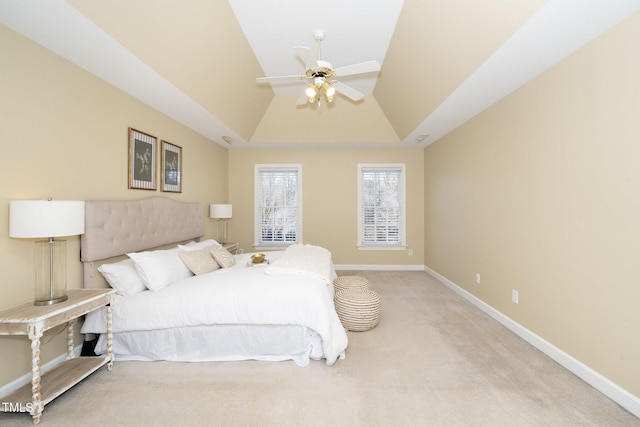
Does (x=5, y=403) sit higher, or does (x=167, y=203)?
(x=167, y=203)

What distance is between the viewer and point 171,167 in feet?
12.4

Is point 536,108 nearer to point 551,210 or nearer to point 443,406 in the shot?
point 551,210

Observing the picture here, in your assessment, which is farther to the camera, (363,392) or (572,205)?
(572,205)

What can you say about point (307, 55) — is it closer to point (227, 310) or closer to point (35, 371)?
point (227, 310)

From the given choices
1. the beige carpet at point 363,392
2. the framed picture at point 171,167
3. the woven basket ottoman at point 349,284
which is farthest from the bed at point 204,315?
the framed picture at point 171,167

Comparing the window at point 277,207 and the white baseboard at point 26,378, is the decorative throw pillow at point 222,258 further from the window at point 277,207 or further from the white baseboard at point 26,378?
the window at point 277,207

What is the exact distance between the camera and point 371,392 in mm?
2006

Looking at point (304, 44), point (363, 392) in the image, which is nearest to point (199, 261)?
point (363, 392)

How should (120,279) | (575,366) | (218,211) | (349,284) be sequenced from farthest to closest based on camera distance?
(218,211) < (349,284) < (120,279) < (575,366)

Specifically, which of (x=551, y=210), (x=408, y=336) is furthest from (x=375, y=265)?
(x=551, y=210)

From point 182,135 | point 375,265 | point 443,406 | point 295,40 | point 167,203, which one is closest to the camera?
point 443,406

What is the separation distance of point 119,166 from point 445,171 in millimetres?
4795

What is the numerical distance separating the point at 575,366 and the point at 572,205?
134 cm

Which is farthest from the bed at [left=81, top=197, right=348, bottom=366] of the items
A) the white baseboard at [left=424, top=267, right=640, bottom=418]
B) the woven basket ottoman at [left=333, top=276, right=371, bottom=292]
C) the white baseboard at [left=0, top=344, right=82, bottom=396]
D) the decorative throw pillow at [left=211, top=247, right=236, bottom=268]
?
the white baseboard at [left=424, top=267, right=640, bottom=418]
